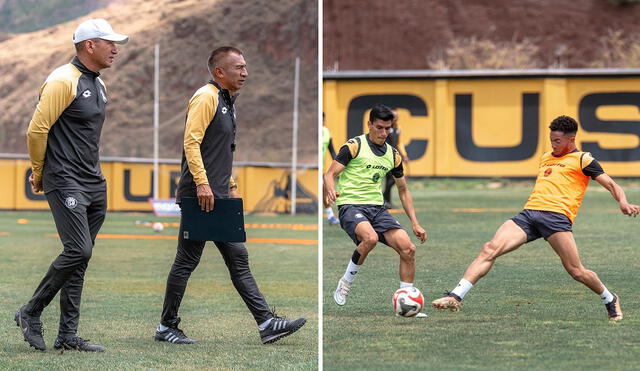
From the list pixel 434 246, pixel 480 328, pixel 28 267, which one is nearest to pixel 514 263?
pixel 434 246

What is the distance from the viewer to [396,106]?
2927 centimetres

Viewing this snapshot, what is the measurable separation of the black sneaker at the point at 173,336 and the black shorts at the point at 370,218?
6.23ft

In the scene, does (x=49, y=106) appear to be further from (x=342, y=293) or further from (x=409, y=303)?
(x=342, y=293)

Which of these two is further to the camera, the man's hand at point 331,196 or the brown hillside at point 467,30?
the brown hillside at point 467,30

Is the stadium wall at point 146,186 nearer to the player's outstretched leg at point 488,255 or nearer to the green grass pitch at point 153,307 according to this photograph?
the green grass pitch at point 153,307

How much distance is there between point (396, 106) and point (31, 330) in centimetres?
2209

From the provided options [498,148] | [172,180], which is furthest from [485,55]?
[172,180]

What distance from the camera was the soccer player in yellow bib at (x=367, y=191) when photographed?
30.6ft

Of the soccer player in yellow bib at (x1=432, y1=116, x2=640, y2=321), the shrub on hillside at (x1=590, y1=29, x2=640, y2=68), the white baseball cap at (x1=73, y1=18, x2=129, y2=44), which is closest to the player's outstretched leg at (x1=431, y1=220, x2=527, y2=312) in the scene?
the soccer player in yellow bib at (x1=432, y1=116, x2=640, y2=321)

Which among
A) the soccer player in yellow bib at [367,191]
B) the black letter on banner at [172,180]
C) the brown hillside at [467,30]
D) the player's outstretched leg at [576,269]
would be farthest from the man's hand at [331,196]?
the brown hillside at [467,30]

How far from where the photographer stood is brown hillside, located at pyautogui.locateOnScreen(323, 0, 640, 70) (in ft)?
171

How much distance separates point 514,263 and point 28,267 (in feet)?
18.2

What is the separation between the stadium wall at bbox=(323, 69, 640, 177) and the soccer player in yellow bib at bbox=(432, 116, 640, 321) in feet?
64.2

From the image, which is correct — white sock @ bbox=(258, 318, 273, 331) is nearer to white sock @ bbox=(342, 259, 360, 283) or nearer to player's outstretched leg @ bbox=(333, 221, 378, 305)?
player's outstretched leg @ bbox=(333, 221, 378, 305)
